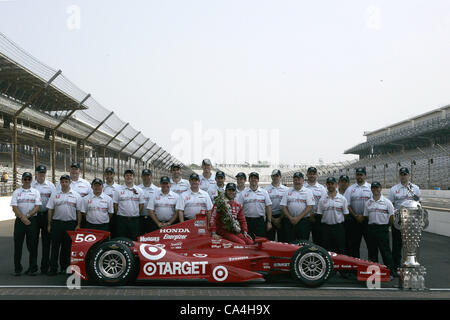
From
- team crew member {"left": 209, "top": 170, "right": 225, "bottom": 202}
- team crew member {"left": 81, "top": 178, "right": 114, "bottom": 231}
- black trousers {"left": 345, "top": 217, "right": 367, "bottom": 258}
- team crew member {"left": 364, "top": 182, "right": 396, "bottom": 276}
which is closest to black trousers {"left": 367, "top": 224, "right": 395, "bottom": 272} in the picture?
team crew member {"left": 364, "top": 182, "right": 396, "bottom": 276}

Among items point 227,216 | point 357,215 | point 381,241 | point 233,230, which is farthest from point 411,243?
point 227,216

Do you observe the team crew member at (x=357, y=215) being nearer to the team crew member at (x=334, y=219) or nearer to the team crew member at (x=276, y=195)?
the team crew member at (x=334, y=219)

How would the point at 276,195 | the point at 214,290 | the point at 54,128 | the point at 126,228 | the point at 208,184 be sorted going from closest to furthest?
the point at 214,290 → the point at 126,228 → the point at 276,195 → the point at 208,184 → the point at 54,128

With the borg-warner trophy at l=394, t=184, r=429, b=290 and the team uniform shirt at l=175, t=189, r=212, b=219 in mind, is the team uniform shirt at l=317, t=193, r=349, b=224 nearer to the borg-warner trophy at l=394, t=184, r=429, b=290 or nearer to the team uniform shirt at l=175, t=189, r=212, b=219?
the borg-warner trophy at l=394, t=184, r=429, b=290

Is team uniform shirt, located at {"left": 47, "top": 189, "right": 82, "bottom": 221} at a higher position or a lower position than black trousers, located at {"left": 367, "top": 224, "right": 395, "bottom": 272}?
higher

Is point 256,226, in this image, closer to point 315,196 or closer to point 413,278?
point 315,196

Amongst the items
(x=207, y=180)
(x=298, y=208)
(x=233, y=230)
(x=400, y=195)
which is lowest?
(x=233, y=230)

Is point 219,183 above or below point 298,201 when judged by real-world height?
above

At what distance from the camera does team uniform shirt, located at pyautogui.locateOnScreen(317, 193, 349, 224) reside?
25.6ft

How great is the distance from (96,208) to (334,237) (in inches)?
156

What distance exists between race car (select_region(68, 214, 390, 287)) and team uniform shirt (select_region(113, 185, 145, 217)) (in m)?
1.20

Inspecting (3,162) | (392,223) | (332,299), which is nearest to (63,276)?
(332,299)

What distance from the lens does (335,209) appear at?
7.79m
